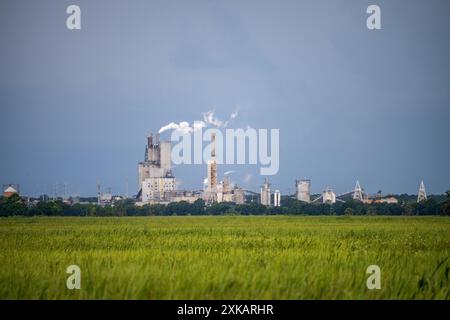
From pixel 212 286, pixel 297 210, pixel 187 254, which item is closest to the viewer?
pixel 212 286

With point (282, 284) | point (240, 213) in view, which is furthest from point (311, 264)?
point (240, 213)

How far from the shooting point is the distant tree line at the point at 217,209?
128488 mm

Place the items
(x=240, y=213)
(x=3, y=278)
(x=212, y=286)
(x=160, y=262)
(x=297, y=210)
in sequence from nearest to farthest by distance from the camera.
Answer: (x=212, y=286), (x=3, y=278), (x=160, y=262), (x=297, y=210), (x=240, y=213)

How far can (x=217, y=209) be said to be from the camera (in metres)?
166

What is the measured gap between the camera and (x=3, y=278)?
42.2 ft

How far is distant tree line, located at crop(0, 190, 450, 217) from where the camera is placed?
128 m

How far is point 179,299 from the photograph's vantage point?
10461mm

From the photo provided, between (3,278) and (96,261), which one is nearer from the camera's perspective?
(3,278)

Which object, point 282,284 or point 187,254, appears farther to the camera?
point 187,254
